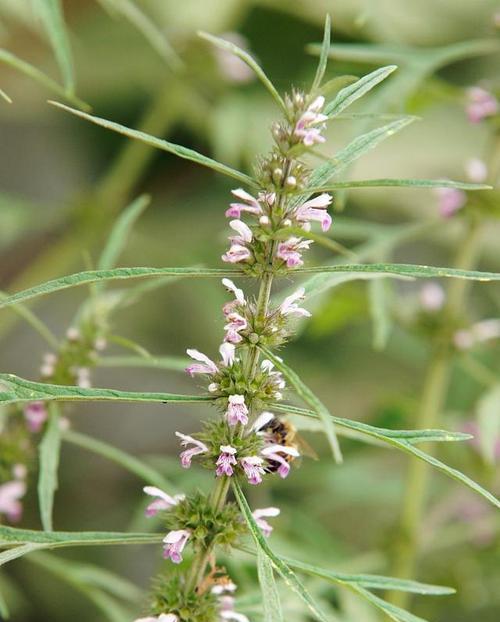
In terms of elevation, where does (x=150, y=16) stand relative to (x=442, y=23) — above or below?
below

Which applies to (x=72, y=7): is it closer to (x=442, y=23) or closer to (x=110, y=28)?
(x=110, y=28)

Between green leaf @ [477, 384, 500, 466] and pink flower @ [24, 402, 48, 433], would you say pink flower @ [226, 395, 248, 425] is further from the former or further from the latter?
green leaf @ [477, 384, 500, 466]

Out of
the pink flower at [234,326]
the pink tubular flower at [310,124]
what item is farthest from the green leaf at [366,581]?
the pink tubular flower at [310,124]

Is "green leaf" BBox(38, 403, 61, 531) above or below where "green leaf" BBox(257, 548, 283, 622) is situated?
above

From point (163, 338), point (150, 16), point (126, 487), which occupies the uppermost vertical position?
point (150, 16)

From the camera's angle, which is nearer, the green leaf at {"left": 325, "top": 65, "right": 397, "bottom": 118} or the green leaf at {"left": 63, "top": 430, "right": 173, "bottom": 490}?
the green leaf at {"left": 325, "top": 65, "right": 397, "bottom": 118}

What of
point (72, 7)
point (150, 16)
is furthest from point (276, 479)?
point (72, 7)

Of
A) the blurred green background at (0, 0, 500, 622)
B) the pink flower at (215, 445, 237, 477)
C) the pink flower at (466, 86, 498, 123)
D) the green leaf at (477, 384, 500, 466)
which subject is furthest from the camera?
the blurred green background at (0, 0, 500, 622)

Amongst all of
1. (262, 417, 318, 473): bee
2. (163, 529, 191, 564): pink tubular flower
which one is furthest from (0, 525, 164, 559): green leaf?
(262, 417, 318, 473): bee
